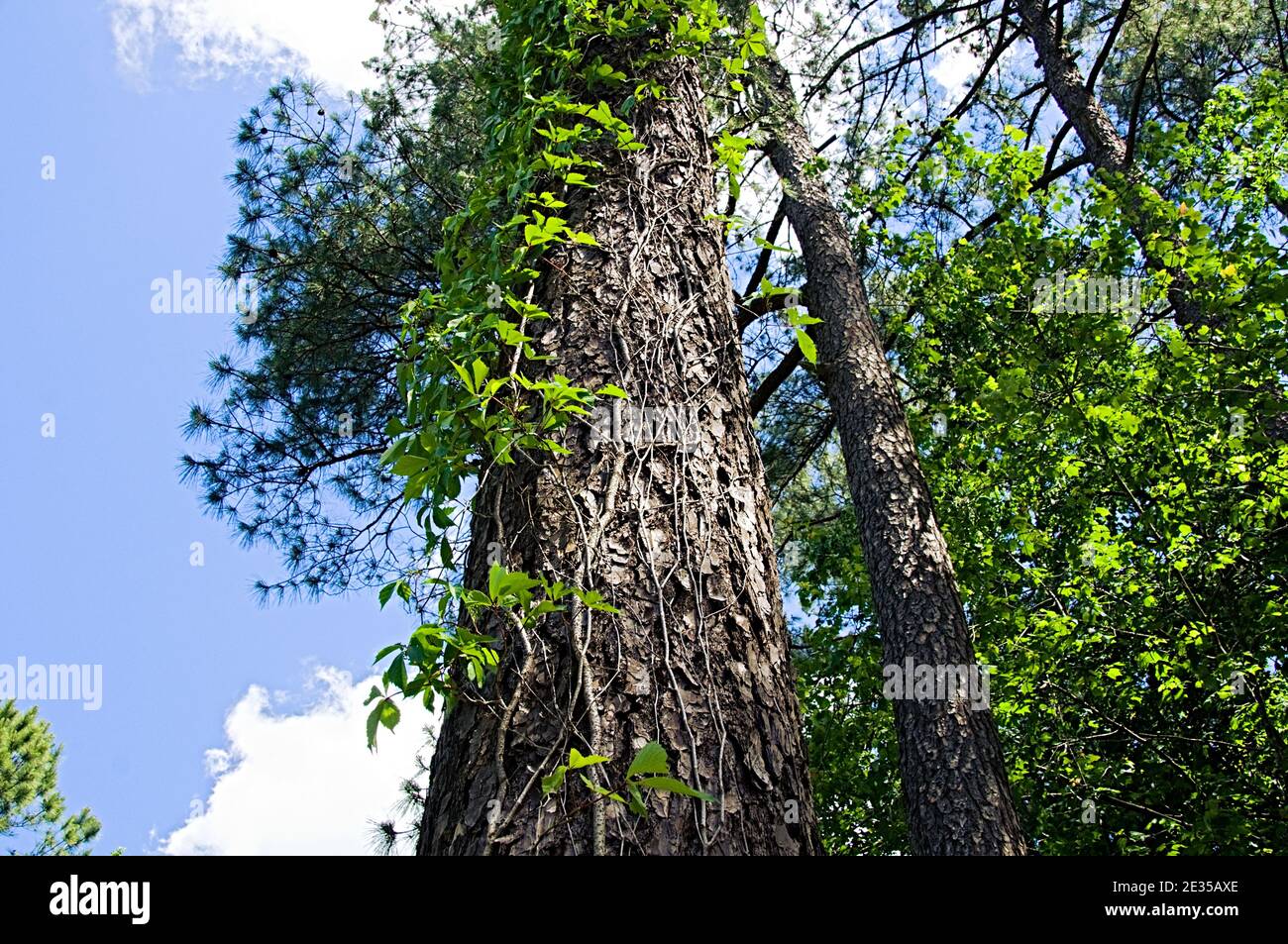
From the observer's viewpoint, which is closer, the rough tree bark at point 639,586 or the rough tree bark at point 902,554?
the rough tree bark at point 639,586

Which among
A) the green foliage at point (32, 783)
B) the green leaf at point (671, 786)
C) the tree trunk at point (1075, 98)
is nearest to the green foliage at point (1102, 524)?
the tree trunk at point (1075, 98)

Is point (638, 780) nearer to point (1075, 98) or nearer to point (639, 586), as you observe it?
point (639, 586)

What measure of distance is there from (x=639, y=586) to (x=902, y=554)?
179 inches

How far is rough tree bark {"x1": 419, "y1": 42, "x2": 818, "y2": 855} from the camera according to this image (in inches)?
51.7

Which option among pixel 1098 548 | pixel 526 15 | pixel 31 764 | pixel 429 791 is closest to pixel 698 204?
pixel 526 15

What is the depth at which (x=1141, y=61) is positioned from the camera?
33.4ft

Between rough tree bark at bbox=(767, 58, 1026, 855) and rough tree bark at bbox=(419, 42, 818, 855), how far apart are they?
2.14 meters

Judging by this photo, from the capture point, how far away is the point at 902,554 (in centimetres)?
573

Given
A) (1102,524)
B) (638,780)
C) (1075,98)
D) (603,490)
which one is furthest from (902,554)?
(1075,98)

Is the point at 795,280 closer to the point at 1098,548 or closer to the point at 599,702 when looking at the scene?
the point at 1098,548

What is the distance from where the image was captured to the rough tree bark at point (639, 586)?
4.31 feet

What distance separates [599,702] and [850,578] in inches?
256

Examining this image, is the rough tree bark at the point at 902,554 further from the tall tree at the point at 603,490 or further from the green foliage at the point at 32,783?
the green foliage at the point at 32,783

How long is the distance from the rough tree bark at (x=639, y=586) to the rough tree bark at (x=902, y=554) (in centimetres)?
214
